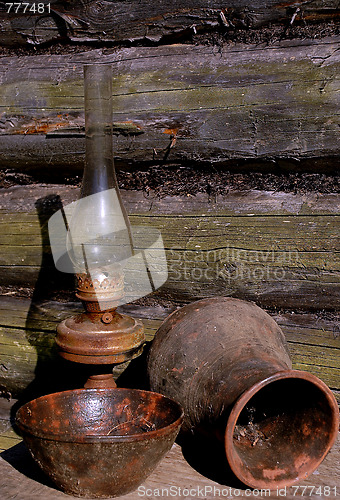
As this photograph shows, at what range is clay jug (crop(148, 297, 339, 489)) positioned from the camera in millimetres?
1301

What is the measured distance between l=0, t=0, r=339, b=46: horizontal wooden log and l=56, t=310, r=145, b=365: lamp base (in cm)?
100

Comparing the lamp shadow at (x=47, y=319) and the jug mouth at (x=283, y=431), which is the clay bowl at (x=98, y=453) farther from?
the lamp shadow at (x=47, y=319)

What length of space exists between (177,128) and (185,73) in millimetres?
190

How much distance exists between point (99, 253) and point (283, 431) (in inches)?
29.4

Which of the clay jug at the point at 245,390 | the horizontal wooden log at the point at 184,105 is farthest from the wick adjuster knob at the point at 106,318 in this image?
the horizontal wooden log at the point at 184,105

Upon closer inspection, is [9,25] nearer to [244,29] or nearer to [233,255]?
[244,29]

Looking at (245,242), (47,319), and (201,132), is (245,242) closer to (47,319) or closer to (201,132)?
(201,132)

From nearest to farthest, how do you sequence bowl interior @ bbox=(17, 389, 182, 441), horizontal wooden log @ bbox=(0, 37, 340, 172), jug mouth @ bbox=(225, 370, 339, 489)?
jug mouth @ bbox=(225, 370, 339, 489)
bowl interior @ bbox=(17, 389, 182, 441)
horizontal wooden log @ bbox=(0, 37, 340, 172)

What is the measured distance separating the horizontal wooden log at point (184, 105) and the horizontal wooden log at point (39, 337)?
20.9 inches

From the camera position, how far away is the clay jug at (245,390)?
1.30 metres
